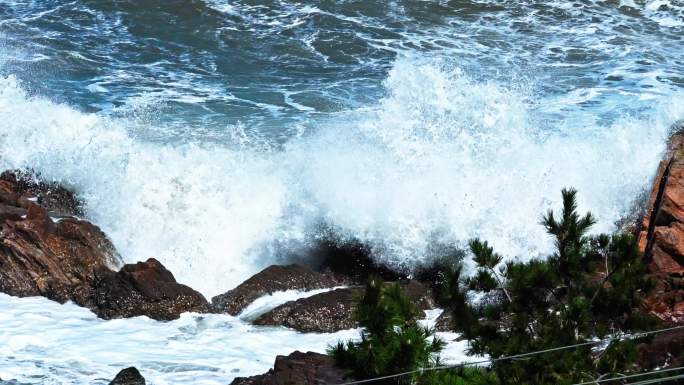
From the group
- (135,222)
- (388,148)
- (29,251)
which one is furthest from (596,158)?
(29,251)

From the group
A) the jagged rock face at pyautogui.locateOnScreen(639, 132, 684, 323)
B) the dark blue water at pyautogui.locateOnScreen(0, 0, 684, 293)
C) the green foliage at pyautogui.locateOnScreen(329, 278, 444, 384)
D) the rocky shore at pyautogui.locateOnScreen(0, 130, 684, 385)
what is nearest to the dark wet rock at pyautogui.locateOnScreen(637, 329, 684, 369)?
the jagged rock face at pyautogui.locateOnScreen(639, 132, 684, 323)

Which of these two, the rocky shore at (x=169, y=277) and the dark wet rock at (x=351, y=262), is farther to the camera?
the dark wet rock at (x=351, y=262)

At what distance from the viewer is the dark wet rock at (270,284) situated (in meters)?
10.2

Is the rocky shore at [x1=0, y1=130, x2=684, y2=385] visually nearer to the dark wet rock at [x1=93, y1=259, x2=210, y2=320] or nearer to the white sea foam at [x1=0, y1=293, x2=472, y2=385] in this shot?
the dark wet rock at [x1=93, y1=259, x2=210, y2=320]

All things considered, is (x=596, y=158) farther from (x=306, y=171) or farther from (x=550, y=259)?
(x=550, y=259)

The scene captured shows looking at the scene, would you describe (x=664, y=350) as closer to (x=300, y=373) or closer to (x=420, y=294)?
(x=300, y=373)

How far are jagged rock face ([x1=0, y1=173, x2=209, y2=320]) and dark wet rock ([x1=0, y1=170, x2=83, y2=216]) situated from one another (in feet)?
5.01

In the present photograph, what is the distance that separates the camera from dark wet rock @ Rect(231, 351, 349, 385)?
760 cm

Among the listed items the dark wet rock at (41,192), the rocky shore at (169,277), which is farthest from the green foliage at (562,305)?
the dark wet rock at (41,192)

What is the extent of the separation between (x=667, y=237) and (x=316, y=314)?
3.58 metres

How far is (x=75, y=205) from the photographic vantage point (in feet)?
41.9

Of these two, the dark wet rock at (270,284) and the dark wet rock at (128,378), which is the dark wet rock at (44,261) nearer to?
the dark wet rock at (270,284)

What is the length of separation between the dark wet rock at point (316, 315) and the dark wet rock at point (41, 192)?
3.80 metres

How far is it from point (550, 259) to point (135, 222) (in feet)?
25.3
